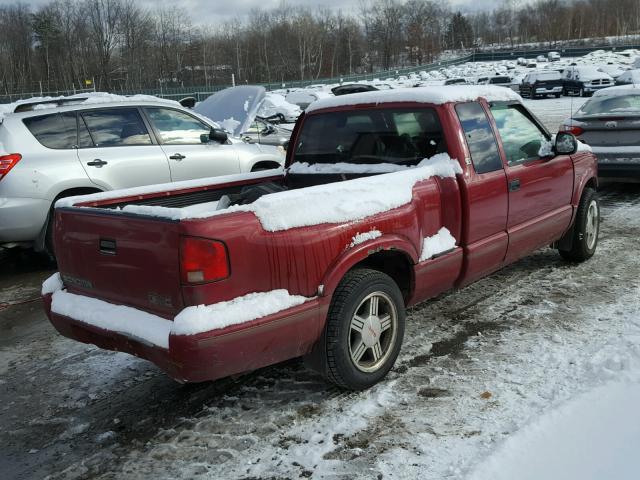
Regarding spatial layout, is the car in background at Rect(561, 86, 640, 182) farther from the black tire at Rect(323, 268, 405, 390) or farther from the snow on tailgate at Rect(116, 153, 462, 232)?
the black tire at Rect(323, 268, 405, 390)

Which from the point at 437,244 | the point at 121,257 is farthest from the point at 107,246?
the point at 437,244

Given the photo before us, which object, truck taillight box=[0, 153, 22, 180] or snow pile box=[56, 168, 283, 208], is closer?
snow pile box=[56, 168, 283, 208]

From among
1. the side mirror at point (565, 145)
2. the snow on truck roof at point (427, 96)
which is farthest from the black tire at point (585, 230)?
the snow on truck roof at point (427, 96)

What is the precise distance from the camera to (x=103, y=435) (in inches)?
133

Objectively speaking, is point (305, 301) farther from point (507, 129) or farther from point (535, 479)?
point (507, 129)

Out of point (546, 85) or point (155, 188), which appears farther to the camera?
point (546, 85)

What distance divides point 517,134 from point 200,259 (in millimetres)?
3205

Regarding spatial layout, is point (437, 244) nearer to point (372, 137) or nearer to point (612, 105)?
point (372, 137)

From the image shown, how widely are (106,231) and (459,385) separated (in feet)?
7.20

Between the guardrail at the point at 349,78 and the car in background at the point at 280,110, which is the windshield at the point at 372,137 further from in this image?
the guardrail at the point at 349,78

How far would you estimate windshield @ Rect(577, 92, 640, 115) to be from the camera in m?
9.46

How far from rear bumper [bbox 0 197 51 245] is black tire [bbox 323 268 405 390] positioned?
4319 mm

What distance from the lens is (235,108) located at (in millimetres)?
10945

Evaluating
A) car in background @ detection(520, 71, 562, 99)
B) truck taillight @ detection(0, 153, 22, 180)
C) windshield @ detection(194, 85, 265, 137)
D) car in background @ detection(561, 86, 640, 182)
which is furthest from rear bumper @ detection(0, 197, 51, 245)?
car in background @ detection(520, 71, 562, 99)
